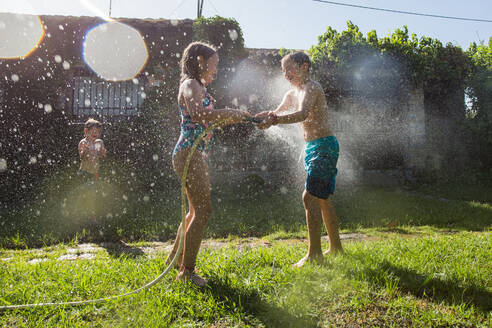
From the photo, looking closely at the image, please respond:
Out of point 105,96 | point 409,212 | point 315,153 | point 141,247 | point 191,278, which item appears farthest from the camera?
point 105,96

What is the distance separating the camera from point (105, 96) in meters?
9.02

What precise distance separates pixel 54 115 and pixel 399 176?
380 inches

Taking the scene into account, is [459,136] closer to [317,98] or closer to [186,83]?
[317,98]

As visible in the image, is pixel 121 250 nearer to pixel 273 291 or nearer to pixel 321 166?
pixel 273 291

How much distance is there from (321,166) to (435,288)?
1125 mm

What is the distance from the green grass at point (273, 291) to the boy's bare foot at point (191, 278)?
0.06 metres

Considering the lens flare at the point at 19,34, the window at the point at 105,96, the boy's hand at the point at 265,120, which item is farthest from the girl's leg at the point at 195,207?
the lens flare at the point at 19,34

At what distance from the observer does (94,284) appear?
217cm

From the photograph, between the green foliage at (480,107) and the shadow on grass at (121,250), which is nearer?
the shadow on grass at (121,250)

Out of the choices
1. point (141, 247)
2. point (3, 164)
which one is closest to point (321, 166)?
point (141, 247)

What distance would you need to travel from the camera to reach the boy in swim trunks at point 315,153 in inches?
98.1

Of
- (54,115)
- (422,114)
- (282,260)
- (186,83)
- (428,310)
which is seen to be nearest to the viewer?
(428,310)

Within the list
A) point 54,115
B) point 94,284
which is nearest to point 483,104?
point 94,284

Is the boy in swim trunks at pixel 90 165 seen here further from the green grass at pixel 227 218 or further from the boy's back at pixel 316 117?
the boy's back at pixel 316 117
